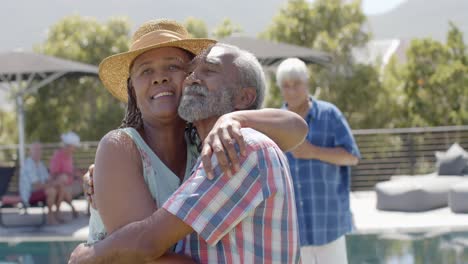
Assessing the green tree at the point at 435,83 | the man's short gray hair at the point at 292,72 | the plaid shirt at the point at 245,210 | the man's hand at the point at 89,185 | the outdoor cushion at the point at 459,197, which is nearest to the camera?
the plaid shirt at the point at 245,210

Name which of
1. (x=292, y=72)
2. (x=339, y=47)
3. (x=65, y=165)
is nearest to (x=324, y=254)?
(x=292, y=72)

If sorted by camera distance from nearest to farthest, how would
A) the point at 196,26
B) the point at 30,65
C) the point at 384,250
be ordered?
the point at 384,250
the point at 30,65
the point at 196,26

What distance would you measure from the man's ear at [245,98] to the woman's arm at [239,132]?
4 centimetres

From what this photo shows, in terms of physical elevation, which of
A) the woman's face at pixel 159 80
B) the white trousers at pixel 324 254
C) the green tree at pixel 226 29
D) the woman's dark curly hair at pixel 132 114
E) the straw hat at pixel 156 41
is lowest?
the white trousers at pixel 324 254

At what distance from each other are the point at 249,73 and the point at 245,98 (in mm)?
65

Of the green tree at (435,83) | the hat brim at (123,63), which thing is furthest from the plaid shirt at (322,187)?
the green tree at (435,83)

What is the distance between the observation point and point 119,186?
1.57 metres

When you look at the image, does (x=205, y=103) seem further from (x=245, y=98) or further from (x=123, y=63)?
(x=123, y=63)

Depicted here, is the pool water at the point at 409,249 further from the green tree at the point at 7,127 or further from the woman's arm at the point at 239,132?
the green tree at the point at 7,127

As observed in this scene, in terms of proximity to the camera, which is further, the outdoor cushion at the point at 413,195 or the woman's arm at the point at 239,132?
the outdoor cushion at the point at 413,195

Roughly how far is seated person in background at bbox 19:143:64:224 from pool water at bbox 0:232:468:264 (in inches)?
50.5

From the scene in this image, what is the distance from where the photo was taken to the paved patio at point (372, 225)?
298 inches

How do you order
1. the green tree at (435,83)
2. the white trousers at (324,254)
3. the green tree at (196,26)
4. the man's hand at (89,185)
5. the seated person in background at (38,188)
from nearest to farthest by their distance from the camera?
1. the man's hand at (89,185)
2. the white trousers at (324,254)
3. the seated person in background at (38,188)
4. the green tree at (435,83)
5. the green tree at (196,26)

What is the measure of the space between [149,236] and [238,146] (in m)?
0.27
